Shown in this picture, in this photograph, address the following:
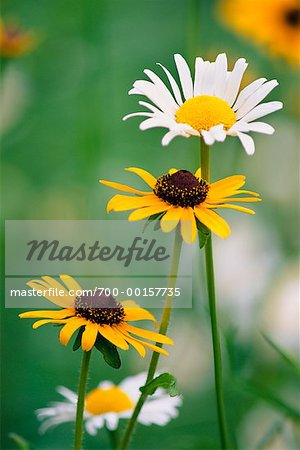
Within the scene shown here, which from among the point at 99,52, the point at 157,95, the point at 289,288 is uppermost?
the point at 99,52

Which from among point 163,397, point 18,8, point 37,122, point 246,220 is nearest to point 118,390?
point 163,397

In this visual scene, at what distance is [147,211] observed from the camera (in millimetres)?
434

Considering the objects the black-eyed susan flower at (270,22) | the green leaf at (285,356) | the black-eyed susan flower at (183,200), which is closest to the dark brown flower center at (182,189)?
the black-eyed susan flower at (183,200)

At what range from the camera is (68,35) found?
5.06ft

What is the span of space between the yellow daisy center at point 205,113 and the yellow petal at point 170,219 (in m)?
0.05

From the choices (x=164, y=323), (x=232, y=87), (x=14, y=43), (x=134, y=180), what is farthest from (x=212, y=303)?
(x=134, y=180)

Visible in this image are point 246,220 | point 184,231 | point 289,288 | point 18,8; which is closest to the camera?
point 184,231

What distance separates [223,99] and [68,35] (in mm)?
1125

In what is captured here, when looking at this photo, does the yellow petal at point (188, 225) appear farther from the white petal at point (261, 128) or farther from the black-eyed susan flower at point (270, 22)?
the black-eyed susan flower at point (270, 22)

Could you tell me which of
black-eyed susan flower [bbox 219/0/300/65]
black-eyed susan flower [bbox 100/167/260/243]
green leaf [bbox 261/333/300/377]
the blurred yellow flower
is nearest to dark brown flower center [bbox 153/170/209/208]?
black-eyed susan flower [bbox 100/167/260/243]

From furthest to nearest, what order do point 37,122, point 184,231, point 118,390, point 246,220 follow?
point 37,122 → point 246,220 → point 118,390 → point 184,231

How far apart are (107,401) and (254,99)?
26 centimetres

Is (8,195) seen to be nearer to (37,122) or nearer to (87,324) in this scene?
(37,122)

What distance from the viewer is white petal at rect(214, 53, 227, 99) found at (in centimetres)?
47
